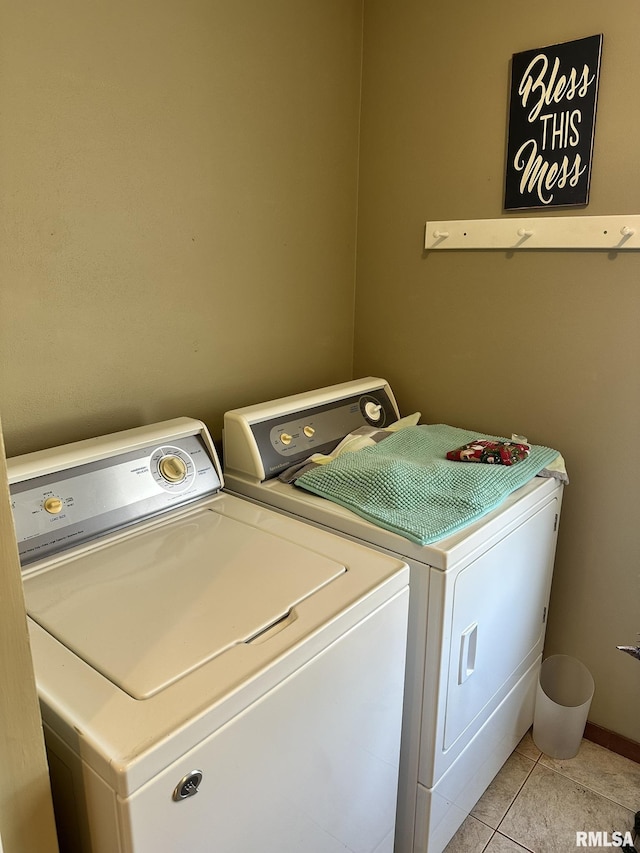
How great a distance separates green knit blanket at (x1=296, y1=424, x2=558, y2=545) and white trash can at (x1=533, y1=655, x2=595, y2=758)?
27.4 inches

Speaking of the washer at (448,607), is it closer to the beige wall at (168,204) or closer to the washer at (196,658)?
the washer at (196,658)

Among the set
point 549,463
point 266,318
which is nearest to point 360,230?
Answer: point 266,318

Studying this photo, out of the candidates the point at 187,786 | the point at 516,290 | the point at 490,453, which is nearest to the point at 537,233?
the point at 516,290

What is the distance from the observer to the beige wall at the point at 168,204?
1322 millimetres

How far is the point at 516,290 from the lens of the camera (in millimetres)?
1789

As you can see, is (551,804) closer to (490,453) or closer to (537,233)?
(490,453)

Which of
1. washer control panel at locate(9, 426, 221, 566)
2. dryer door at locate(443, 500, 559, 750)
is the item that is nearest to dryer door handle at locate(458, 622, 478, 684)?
dryer door at locate(443, 500, 559, 750)

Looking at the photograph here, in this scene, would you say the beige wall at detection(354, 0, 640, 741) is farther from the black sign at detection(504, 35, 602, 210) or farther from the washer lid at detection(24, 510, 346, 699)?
the washer lid at detection(24, 510, 346, 699)

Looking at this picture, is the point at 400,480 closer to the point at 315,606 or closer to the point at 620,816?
the point at 315,606

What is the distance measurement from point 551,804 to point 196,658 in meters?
1.31

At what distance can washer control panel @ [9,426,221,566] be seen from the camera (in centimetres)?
122

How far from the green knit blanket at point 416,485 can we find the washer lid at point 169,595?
199mm

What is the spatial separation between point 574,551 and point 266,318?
3.71 feet

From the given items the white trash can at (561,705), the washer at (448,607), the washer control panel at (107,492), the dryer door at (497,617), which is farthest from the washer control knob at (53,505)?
the white trash can at (561,705)
